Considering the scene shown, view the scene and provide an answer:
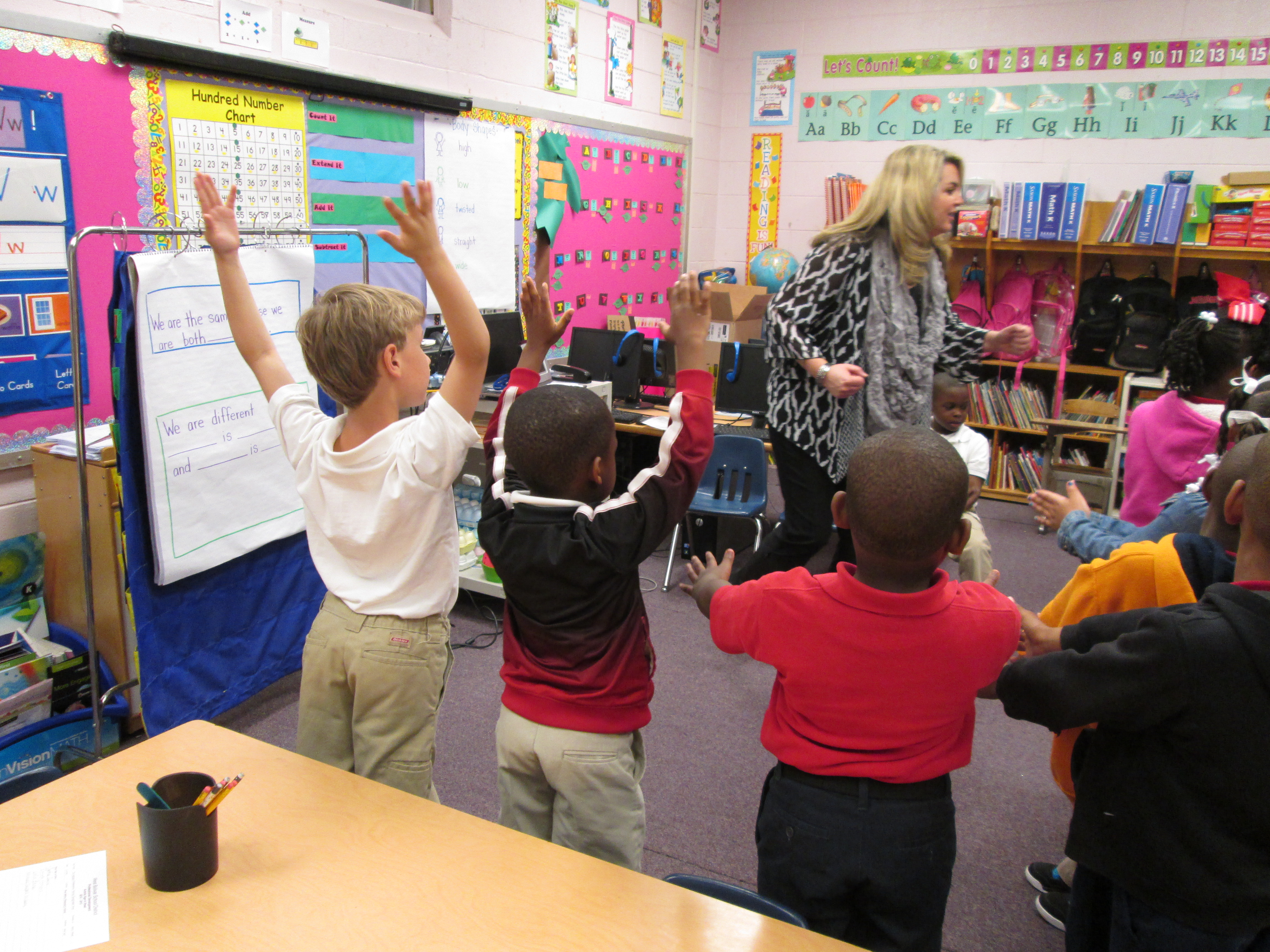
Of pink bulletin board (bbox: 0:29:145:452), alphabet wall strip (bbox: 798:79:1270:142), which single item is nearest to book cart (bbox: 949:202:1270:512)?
alphabet wall strip (bbox: 798:79:1270:142)

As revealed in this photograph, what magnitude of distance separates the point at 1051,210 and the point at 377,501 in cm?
471

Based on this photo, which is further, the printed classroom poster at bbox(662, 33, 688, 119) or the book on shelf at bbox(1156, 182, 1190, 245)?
the printed classroom poster at bbox(662, 33, 688, 119)

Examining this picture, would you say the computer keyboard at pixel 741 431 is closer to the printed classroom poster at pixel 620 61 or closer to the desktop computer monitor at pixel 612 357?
the desktop computer monitor at pixel 612 357

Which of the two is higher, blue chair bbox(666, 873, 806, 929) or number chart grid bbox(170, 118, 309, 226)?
number chart grid bbox(170, 118, 309, 226)

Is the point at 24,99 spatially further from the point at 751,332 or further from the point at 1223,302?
the point at 1223,302

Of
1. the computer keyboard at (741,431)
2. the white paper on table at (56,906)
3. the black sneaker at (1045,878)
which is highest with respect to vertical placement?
the computer keyboard at (741,431)

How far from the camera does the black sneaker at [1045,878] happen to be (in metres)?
2.03

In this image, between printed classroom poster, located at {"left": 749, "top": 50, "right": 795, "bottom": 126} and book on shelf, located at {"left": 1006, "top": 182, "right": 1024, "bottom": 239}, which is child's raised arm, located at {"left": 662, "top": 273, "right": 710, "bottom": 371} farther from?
printed classroom poster, located at {"left": 749, "top": 50, "right": 795, "bottom": 126}

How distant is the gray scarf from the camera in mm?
2375

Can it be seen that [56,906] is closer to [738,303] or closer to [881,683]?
[881,683]

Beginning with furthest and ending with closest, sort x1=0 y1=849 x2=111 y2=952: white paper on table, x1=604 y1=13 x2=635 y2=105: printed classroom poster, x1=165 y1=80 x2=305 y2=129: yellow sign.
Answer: x1=604 y1=13 x2=635 y2=105: printed classroom poster
x1=165 y1=80 x2=305 y2=129: yellow sign
x1=0 y1=849 x2=111 y2=952: white paper on table

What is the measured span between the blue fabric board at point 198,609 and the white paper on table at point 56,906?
1.39m

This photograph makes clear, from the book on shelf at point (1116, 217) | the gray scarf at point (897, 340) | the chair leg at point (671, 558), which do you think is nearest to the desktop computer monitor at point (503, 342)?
the chair leg at point (671, 558)

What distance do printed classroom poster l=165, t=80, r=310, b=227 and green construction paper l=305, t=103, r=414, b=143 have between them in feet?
0.20
